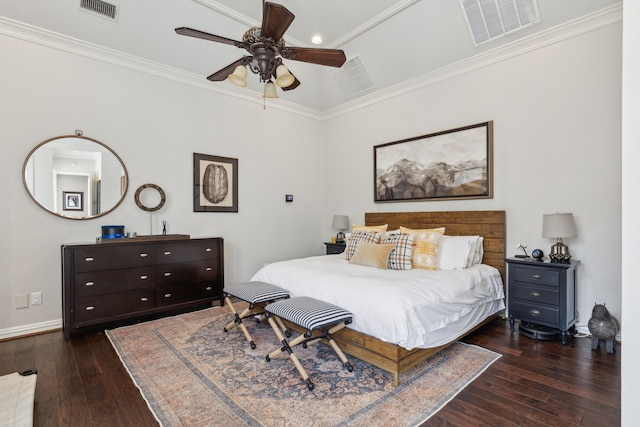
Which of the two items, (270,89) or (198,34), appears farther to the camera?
(270,89)

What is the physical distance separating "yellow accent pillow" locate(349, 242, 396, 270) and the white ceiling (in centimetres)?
252

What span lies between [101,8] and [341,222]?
4.01 m

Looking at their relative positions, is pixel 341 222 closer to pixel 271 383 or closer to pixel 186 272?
pixel 186 272

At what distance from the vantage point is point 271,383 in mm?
2299

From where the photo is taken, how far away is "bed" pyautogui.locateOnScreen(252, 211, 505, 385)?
2.29m

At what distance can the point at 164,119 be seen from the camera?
420 cm

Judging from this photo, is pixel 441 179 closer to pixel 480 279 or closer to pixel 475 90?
pixel 475 90

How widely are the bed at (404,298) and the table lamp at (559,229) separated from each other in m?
0.58

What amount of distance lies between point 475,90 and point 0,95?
5.16 metres

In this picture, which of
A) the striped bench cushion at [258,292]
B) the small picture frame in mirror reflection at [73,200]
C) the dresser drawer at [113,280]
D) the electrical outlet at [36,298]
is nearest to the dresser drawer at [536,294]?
the striped bench cushion at [258,292]

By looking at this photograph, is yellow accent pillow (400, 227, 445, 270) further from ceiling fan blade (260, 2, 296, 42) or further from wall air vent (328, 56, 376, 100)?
wall air vent (328, 56, 376, 100)
